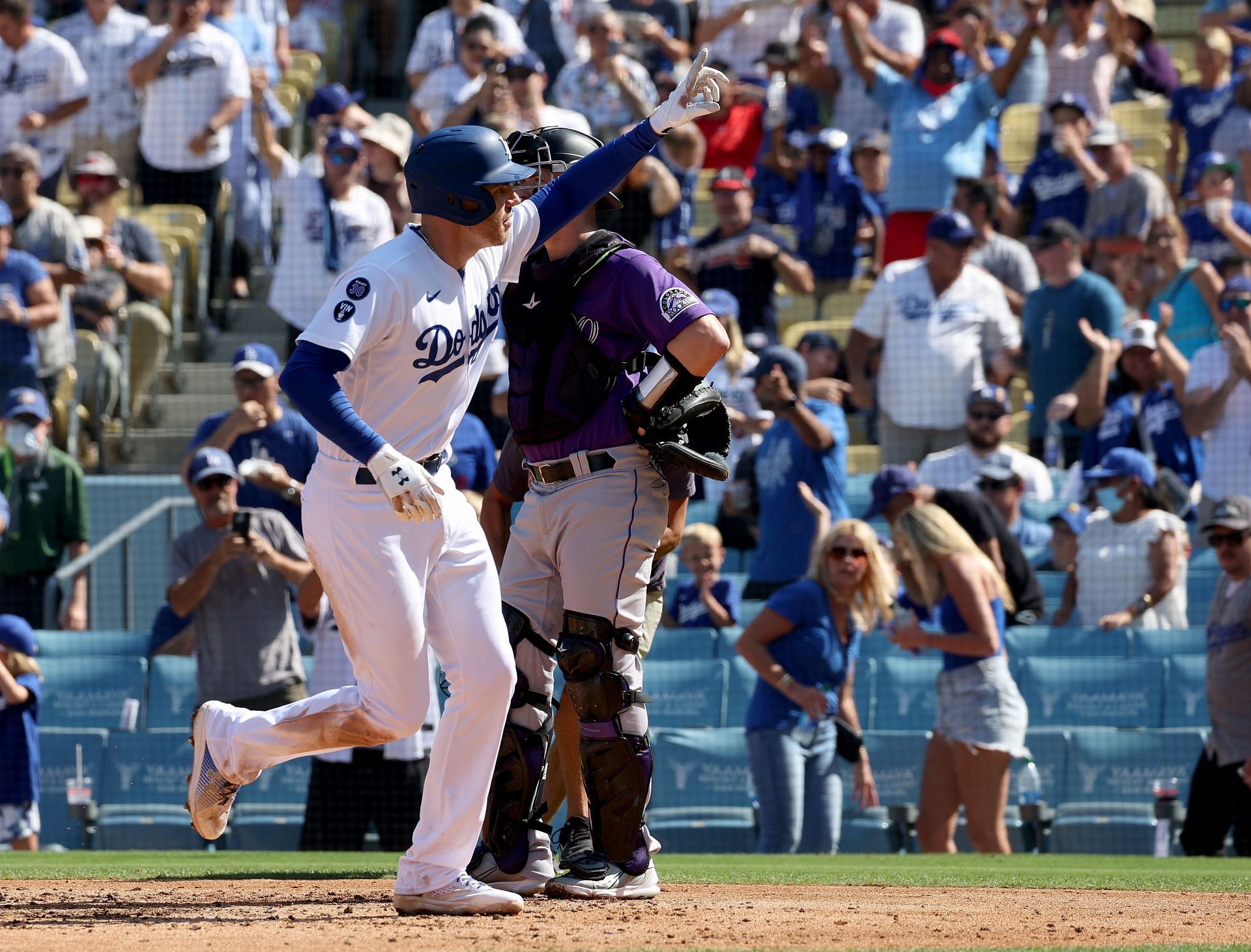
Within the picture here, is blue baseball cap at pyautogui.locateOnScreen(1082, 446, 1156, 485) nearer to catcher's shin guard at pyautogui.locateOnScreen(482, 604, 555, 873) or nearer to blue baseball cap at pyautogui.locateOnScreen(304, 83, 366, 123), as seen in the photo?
catcher's shin guard at pyautogui.locateOnScreen(482, 604, 555, 873)

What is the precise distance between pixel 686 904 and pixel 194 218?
890 centimetres

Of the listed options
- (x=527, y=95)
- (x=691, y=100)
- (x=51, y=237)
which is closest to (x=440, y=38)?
(x=527, y=95)

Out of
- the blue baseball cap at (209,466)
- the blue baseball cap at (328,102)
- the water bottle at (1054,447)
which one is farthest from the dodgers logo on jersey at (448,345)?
the blue baseball cap at (328,102)

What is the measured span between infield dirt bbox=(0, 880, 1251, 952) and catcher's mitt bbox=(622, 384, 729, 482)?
3.95 feet

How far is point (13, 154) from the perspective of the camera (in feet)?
37.0

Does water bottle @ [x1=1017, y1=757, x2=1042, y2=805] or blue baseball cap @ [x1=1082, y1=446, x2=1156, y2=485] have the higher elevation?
blue baseball cap @ [x1=1082, y1=446, x2=1156, y2=485]

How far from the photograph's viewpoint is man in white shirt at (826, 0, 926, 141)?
13211 mm

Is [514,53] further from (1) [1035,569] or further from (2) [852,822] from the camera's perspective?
(2) [852,822]

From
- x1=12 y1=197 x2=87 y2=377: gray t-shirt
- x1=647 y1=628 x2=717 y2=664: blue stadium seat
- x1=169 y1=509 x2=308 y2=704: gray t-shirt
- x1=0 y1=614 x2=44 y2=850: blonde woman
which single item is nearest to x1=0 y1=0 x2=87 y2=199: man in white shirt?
x1=12 y1=197 x2=87 y2=377: gray t-shirt

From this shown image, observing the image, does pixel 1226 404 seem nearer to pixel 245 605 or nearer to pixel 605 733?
pixel 245 605

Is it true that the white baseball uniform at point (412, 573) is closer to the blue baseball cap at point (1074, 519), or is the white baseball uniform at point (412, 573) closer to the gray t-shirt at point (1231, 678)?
the gray t-shirt at point (1231, 678)

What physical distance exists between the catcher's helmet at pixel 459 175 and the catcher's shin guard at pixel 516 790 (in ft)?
3.95

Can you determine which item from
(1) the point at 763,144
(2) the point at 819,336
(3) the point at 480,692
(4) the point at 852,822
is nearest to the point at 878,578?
(4) the point at 852,822

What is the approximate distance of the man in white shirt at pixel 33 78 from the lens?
41.9 ft
